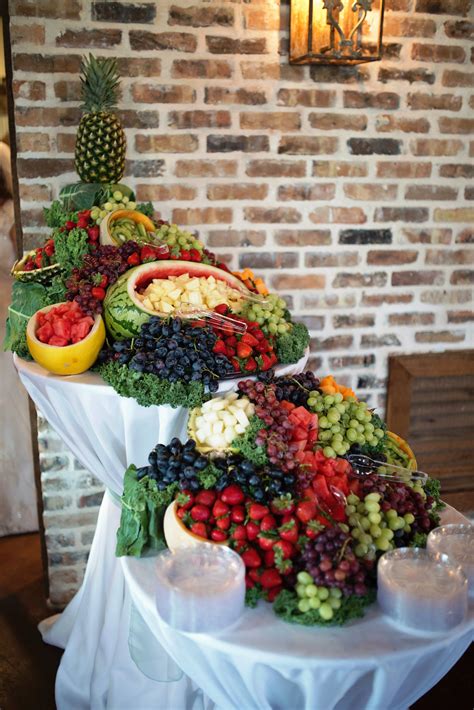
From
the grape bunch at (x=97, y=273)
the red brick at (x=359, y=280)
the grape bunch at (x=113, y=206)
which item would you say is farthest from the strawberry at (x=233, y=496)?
the red brick at (x=359, y=280)

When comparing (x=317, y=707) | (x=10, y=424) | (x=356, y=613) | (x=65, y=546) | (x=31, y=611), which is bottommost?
(x=31, y=611)

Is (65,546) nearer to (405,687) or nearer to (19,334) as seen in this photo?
(19,334)

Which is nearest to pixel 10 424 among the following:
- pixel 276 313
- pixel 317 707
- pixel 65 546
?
pixel 65 546

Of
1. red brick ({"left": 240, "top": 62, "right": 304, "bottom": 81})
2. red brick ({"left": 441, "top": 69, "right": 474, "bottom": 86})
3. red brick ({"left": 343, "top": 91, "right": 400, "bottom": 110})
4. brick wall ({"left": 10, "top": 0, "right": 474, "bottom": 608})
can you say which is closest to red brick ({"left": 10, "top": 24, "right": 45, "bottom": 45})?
brick wall ({"left": 10, "top": 0, "right": 474, "bottom": 608})

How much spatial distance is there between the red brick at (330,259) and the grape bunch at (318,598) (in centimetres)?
211

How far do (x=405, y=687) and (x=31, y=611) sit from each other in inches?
82.6

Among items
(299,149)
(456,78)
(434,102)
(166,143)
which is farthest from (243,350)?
(456,78)

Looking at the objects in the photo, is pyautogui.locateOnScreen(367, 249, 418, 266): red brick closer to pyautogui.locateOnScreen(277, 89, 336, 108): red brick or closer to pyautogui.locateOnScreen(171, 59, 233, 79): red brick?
pyautogui.locateOnScreen(277, 89, 336, 108): red brick

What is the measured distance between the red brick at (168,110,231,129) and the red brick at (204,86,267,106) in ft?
0.16

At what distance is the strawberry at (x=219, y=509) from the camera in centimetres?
135

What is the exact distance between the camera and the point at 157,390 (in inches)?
72.1

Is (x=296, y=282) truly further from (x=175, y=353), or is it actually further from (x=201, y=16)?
(x=175, y=353)

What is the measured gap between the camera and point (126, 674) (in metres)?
2.16

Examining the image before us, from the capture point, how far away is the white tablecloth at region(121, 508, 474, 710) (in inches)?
44.9
